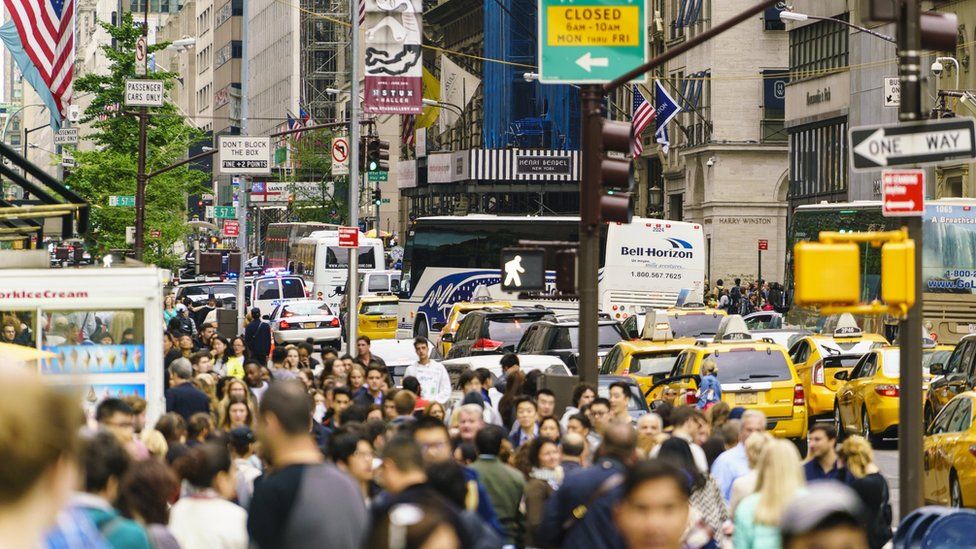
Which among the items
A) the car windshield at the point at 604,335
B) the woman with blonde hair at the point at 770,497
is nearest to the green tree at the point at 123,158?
the car windshield at the point at 604,335

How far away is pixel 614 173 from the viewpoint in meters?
16.9

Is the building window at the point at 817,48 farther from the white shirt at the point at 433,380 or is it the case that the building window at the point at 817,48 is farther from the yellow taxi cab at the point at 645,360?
the white shirt at the point at 433,380

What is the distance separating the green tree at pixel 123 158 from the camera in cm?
5912

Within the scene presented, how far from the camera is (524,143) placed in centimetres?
9219

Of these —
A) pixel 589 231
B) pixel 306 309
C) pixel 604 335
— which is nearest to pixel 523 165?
pixel 306 309

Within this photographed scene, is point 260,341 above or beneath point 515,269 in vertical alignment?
beneath

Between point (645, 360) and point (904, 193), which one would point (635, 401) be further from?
point (904, 193)

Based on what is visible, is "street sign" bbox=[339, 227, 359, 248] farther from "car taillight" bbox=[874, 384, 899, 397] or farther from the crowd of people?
the crowd of people

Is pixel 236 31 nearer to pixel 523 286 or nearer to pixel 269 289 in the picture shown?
pixel 269 289

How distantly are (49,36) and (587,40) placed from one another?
1795 centimetres

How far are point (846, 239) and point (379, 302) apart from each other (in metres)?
38.9

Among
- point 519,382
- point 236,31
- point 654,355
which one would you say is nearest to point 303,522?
point 519,382

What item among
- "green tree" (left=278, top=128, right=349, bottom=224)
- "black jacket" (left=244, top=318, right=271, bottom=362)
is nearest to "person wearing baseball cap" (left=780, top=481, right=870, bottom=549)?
"black jacket" (left=244, top=318, right=271, bottom=362)

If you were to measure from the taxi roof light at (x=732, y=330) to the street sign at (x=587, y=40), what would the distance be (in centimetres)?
1095
